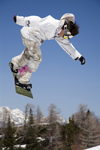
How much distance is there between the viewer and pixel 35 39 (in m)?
3.62

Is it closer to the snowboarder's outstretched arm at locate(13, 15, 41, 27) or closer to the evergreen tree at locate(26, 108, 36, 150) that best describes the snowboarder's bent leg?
the snowboarder's outstretched arm at locate(13, 15, 41, 27)

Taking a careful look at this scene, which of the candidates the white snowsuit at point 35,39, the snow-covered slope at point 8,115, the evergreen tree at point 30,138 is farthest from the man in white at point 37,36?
the evergreen tree at point 30,138

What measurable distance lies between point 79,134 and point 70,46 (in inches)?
934

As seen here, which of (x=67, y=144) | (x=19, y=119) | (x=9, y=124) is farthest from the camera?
(x=19, y=119)

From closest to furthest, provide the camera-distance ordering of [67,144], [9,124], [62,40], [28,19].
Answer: [28,19] → [62,40] → [9,124] → [67,144]

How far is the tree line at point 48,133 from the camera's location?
22.2 m

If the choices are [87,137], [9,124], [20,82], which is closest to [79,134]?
[87,137]

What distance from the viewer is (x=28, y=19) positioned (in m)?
3.47

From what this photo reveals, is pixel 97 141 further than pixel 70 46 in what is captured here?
Yes

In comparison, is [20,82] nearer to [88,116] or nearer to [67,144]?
[67,144]

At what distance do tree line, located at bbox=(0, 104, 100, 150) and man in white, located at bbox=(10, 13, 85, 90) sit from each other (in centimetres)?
1856

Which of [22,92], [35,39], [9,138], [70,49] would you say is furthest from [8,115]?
[35,39]

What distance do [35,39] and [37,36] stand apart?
62 millimetres

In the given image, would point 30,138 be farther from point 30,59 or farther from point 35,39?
point 35,39
